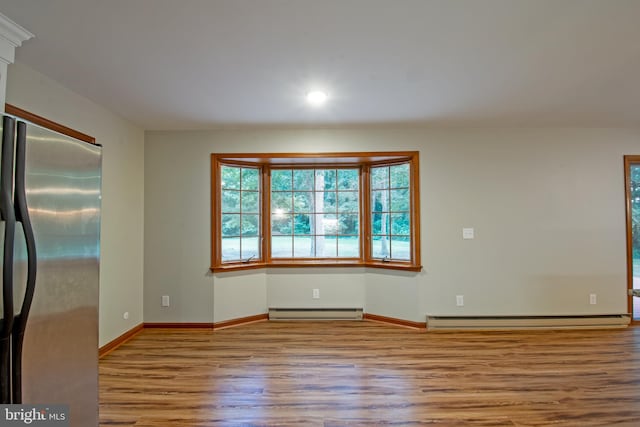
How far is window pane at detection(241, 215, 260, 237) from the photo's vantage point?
400cm

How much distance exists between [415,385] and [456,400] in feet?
0.98

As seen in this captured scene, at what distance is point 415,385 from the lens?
243 cm

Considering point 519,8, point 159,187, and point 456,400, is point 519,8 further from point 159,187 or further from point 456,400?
point 159,187

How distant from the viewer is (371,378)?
2523mm

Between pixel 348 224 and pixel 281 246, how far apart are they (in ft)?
2.96

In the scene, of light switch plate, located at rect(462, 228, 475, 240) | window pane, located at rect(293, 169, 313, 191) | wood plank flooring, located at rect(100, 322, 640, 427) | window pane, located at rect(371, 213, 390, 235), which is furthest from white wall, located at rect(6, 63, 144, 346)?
light switch plate, located at rect(462, 228, 475, 240)

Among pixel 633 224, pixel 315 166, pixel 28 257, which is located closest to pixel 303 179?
pixel 315 166

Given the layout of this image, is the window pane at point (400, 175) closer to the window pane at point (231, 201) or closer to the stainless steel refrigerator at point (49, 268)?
the window pane at point (231, 201)

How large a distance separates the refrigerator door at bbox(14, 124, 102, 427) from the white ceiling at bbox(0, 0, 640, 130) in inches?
33.8

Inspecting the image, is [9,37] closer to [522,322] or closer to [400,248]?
[400,248]

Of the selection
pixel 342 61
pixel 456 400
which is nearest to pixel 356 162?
pixel 342 61

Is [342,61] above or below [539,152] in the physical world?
above

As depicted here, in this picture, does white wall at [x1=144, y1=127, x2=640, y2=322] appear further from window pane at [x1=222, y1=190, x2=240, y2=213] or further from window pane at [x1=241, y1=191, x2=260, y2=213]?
window pane at [x1=241, y1=191, x2=260, y2=213]

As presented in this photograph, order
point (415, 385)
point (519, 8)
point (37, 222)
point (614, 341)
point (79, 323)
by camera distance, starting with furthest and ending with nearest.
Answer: point (614, 341) → point (415, 385) → point (519, 8) → point (79, 323) → point (37, 222)
